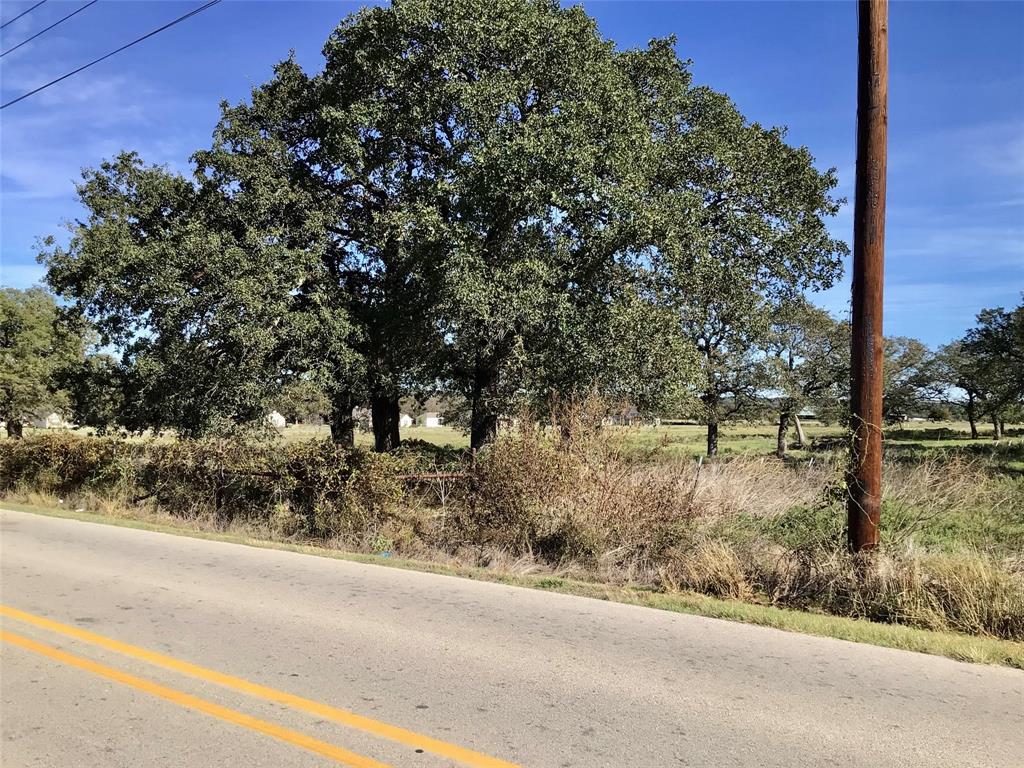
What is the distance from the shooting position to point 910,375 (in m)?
65.6

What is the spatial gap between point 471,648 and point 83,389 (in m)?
21.8

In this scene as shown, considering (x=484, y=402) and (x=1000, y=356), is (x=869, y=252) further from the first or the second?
(x=1000, y=356)

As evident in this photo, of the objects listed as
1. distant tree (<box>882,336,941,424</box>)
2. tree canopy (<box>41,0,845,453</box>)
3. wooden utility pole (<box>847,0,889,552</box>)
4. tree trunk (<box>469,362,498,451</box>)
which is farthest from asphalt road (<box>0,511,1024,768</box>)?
distant tree (<box>882,336,941,424</box>)

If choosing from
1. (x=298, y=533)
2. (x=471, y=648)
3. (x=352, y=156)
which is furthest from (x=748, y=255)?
(x=471, y=648)

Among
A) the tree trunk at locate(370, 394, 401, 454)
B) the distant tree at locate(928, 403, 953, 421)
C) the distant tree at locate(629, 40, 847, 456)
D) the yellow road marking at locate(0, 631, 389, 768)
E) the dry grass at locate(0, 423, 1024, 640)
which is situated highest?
the distant tree at locate(629, 40, 847, 456)

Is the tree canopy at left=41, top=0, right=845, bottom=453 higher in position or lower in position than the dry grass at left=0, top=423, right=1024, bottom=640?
higher

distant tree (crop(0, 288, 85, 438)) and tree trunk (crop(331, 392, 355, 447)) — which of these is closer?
tree trunk (crop(331, 392, 355, 447))

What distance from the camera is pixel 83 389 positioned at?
22.8 meters

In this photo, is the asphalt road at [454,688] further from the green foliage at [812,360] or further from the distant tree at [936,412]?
the distant tree at [936,412]

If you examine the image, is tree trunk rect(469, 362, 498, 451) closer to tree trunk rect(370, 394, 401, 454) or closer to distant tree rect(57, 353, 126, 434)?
tree trunk rect(370, 394, 401, 454)

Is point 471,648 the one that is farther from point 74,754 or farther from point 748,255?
point 748,255

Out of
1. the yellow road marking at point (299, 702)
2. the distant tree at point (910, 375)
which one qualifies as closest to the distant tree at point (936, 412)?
the distant tree at point (910, 375)

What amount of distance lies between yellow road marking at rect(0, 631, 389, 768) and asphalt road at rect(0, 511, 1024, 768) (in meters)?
0.02

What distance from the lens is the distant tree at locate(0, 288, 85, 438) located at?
36125 mm
